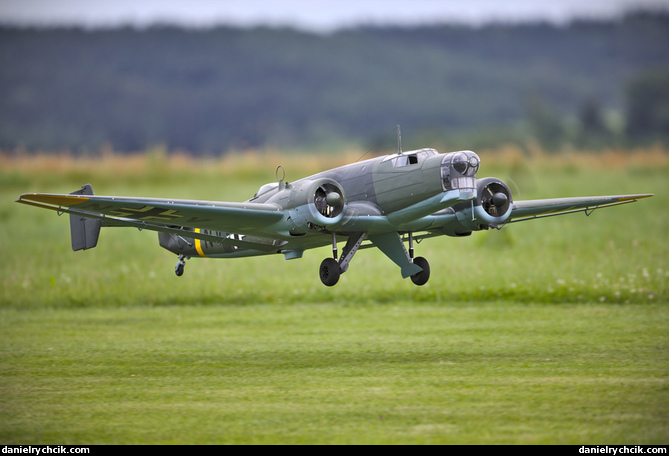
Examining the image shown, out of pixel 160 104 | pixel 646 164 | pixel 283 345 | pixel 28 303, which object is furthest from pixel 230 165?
pixel 160 104

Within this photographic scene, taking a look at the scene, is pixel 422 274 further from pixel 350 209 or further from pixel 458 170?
pixel 458 170

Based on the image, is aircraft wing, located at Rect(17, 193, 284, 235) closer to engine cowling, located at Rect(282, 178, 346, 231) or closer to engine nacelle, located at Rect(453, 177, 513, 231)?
engine cowling, located at Rect(282, 178, 346, 231)

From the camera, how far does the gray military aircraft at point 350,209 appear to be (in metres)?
15.5

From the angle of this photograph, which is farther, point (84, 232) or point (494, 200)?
point (84, 232)

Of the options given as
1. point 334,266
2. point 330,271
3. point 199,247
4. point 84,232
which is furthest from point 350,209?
point 84,232

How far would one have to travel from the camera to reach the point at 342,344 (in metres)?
19.2

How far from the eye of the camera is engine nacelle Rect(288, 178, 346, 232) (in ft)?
51.2

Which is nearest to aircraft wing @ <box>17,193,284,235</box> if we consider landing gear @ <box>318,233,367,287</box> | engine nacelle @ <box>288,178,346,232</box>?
engine nacelle @ <box>288,178,346,232</box>

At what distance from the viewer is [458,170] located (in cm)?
1567

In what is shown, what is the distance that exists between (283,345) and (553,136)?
83583 mm

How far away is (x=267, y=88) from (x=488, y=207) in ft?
527

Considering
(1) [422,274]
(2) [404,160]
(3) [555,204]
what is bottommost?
(1) [422,274]

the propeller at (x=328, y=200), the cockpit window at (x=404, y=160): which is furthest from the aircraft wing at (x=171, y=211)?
the cockpit window at (x=404, y=160)
